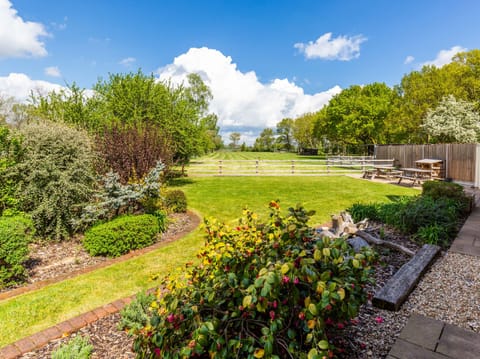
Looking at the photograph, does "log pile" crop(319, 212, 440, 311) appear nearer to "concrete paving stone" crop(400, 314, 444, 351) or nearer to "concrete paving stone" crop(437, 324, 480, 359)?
"concrete paving stone" crop(400, 314, 444, 351)

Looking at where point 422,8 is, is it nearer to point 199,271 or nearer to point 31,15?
point 199,271

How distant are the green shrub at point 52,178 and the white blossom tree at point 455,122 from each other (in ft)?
76.8

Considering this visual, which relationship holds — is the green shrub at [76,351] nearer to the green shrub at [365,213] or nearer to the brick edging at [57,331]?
the brick edging at [57,331]

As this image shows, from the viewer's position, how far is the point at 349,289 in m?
1.41

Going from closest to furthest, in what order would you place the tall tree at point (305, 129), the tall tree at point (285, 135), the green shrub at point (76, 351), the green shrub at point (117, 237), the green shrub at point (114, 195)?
the green shrub at point (76, 351), the green shrub at point (117, 237), the green shrub at point (114, 195), the tall tree at point (305, 129), the tall tree at point (285, 135)

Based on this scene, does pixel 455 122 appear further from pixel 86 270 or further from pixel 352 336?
pixel 86 270

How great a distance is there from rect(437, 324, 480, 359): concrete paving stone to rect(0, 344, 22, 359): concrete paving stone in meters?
3.24

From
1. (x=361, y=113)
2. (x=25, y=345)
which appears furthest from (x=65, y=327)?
(x=361, y=113)

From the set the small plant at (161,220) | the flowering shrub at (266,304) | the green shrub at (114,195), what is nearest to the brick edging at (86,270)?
the small plant at (161,220)

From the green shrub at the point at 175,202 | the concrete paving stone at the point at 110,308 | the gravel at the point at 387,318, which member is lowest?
the concrete paving stone at the point at 110,308

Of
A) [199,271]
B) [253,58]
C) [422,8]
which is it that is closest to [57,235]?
[199,271]

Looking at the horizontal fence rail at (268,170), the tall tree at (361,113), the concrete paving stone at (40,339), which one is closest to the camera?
the concrete paving stone at (40,339)

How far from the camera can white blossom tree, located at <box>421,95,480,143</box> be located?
63.1ft

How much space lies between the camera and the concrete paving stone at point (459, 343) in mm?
1826
